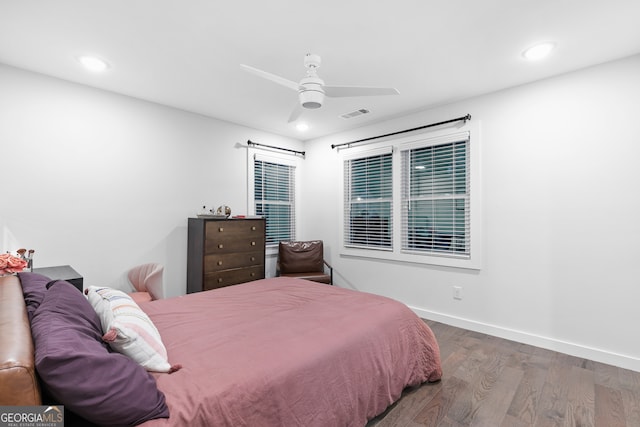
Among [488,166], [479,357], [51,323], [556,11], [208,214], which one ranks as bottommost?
[479,357]

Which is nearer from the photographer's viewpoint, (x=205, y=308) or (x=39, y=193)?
(x=205, y=308)

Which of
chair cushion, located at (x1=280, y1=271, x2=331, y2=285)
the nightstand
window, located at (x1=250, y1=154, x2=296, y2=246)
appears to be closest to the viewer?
the nightstand

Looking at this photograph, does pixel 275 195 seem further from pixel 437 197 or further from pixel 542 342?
pixel 542 342

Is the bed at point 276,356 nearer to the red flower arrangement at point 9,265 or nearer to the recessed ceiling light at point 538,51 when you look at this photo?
the red flower arrangement at point 9,265

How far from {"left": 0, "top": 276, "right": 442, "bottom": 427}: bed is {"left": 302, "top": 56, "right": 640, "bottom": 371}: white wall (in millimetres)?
1518

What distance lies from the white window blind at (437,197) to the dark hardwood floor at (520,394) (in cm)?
125

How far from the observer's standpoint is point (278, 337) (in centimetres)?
176

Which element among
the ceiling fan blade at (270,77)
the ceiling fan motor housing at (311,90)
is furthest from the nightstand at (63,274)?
the ceiling fan motor housing at (311,90)

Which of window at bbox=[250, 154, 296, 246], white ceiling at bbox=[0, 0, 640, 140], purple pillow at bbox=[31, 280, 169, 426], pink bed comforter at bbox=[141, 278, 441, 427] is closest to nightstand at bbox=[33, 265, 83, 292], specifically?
pink bed comforter at bbox=[141, 278, 441, 427]

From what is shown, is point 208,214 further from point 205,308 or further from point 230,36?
Answer: point 230,36

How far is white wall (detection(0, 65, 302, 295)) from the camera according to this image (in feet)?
9.48

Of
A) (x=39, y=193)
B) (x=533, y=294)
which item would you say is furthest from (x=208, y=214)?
(x=533, y=294)

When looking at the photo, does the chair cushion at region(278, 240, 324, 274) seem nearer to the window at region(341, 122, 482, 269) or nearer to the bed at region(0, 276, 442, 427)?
the window at region(341, 122, 482, 269)

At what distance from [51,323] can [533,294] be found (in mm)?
3780
